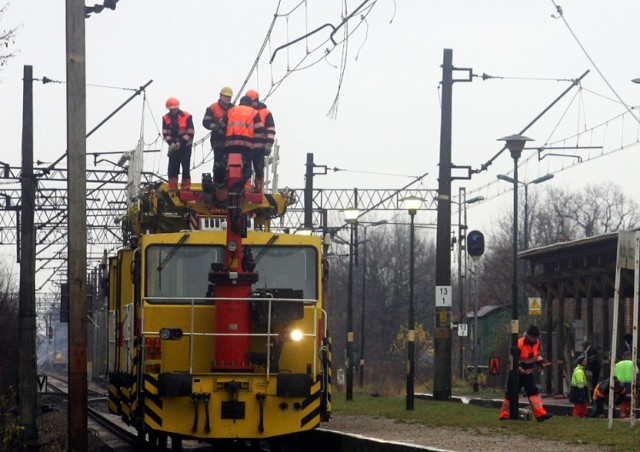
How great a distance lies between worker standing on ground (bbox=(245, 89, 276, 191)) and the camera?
65.5ft

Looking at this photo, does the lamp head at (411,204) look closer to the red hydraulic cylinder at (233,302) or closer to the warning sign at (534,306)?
the red hydraulic cylinder at (233,302)

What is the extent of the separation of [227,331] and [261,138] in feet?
10.6

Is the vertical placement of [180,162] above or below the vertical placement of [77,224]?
above

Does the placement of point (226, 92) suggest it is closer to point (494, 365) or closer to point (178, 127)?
point (178, 127)

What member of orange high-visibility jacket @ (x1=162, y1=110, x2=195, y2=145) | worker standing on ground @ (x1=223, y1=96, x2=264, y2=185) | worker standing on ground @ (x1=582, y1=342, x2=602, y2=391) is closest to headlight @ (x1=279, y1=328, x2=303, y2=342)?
worker standing on ground @ (x1=223, y1=96, x2=264, y2=185)

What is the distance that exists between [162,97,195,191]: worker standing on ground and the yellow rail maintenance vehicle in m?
2.11

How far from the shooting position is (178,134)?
2198cm

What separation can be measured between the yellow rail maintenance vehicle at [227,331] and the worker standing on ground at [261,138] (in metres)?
0.76

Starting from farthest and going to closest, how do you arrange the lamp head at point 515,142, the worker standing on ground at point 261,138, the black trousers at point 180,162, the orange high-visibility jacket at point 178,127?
the lamp head at point 515,142
the orange high-visibility jacket at point 178,127
the black trousers at point 180,162
the worker standing on ground at point 261,138

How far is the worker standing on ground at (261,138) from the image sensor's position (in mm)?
19953

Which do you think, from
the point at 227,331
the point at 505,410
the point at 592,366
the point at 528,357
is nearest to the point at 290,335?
the point at 227,331

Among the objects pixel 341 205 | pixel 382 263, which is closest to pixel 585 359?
pixel 341 205

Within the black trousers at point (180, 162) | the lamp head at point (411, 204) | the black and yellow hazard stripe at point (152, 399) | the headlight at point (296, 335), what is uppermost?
the black trousers at point (180, 162)

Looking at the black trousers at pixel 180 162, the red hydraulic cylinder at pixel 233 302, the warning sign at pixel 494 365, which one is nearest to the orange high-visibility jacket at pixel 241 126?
the red hydraulic cylinder at pixel 233 302
